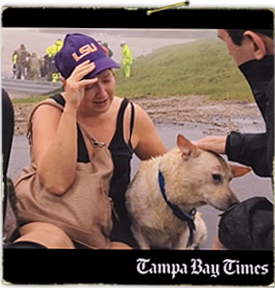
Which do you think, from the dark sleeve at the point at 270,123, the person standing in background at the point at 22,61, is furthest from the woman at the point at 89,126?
the dark sleeve at the point at 270,123

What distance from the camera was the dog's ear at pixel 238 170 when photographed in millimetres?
1707

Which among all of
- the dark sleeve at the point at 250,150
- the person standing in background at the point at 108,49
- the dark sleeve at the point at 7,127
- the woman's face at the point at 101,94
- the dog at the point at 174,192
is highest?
the person standing in background at the point at 108,49

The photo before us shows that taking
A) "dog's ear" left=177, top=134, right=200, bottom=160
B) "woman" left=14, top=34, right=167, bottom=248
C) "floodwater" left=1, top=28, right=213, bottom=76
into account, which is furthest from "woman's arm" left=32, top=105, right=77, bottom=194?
"dog's ear" left=177, top=134, right=200, bottom=160

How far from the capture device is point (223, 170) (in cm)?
170

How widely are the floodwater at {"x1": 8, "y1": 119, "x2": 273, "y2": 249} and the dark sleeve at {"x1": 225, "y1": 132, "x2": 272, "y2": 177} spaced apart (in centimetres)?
2

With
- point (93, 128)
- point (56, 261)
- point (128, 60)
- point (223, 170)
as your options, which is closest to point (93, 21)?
point (128, 60)

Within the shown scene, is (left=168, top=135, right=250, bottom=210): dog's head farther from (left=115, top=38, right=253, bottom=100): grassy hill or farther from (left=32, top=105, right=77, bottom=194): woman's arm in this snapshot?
(left=32, top=105, right=77, bottom=194): woman's arm

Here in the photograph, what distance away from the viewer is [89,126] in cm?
169

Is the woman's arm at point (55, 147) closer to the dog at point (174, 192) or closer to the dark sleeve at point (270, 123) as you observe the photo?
the dog at point (174, 192)

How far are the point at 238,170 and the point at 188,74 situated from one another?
363 mm

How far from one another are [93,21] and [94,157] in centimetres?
45

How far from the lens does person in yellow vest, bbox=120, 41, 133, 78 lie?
66.7 inches

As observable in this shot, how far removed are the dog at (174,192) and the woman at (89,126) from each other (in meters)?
0.04

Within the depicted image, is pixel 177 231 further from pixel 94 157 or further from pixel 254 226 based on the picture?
pixel 94 157
